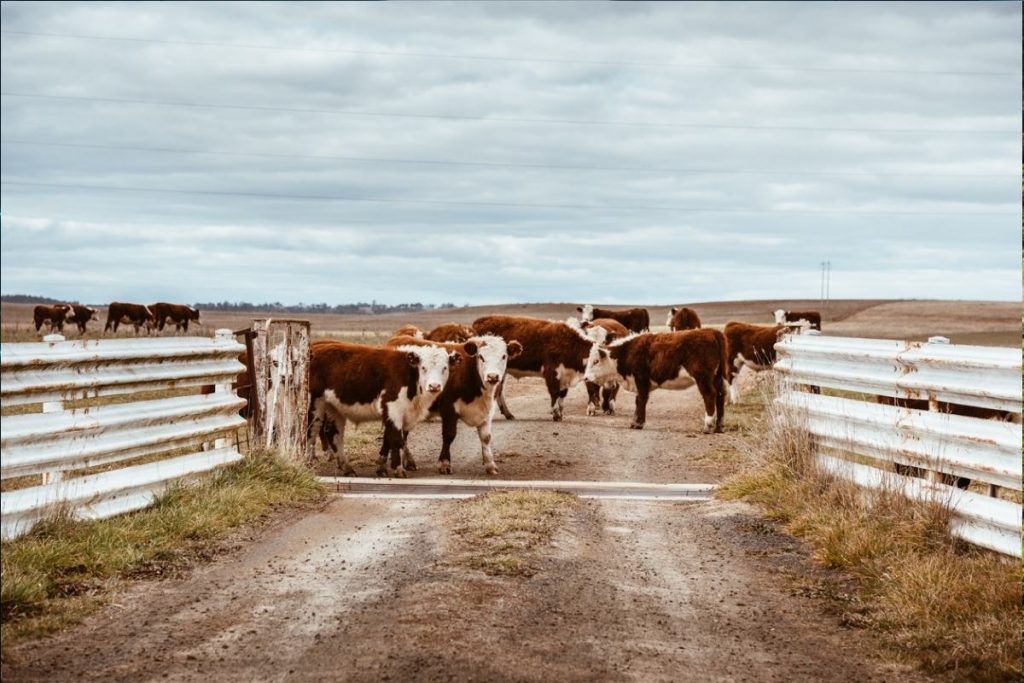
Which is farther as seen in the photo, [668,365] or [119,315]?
[119,315]

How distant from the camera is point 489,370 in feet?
50.6

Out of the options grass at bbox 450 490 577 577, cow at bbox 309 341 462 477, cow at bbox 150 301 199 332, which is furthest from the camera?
cow at bbox 150 301 199 332

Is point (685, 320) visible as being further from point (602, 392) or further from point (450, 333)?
point (450, 333)

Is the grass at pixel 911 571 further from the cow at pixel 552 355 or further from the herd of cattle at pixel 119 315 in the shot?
the herd of cattle at pixel 119 315

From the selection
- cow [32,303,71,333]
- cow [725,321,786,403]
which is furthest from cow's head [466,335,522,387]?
cow [32,303,71,333]

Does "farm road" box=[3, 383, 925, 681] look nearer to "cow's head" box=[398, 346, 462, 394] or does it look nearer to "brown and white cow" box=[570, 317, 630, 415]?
"cow's head" box=[398, 346, 462, 394]

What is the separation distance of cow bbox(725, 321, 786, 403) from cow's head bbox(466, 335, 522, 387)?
42.0 ft

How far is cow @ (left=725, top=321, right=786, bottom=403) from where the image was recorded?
27641mm

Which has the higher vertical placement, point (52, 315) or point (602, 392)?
point (52, 315)

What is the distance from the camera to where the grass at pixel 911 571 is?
6539 mm

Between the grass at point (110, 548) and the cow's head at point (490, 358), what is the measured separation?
4.62m

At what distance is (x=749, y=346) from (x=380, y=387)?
15363 mm

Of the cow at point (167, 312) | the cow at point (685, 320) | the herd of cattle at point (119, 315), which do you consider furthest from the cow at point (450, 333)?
the cow at point (167, 312)

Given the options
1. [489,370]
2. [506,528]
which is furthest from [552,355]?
[506,528]
